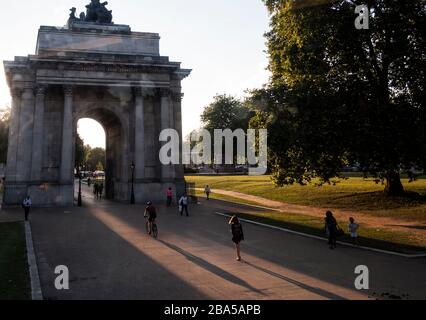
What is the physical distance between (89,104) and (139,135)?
552 centimetres

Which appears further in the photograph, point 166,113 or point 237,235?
point 166,113

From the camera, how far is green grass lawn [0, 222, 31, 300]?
10.1 m

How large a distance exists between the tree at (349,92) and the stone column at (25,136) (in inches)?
797

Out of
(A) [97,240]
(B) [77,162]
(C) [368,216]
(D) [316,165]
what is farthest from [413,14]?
(B) [77,162]

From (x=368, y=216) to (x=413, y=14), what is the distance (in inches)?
515

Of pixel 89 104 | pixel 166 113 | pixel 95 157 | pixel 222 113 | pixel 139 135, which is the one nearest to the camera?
pixel 139 135

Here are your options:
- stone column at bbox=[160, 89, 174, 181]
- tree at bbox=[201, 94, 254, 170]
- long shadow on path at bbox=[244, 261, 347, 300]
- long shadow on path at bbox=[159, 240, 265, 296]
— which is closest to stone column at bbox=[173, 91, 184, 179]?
stone column at bbox=[160, 89, 174, 181]

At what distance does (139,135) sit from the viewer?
1462 inches

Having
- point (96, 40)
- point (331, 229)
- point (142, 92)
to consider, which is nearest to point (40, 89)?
point (96, 40)

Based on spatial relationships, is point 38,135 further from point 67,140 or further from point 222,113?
point 222,113

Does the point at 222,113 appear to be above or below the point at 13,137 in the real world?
above

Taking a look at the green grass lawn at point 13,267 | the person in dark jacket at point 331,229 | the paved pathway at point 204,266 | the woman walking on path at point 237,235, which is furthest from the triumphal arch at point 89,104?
the woman walking on path at point 237,235

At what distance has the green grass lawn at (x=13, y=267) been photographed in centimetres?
1012
